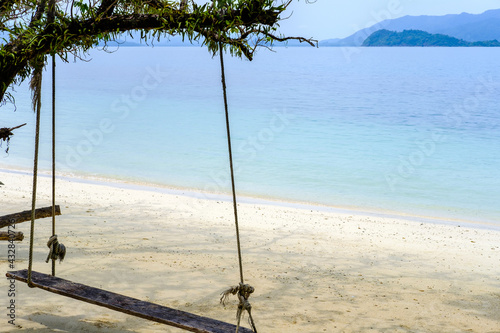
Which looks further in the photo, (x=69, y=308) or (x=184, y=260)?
(x=184, y=260)

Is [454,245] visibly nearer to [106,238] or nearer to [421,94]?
[106,238]

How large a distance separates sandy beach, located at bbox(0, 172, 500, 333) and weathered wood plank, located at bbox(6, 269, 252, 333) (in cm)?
52

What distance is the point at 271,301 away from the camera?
3.90 m

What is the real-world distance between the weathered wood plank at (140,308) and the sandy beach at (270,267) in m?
0.52

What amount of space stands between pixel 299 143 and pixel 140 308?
12922mm

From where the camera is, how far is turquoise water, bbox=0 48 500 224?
10.2 m

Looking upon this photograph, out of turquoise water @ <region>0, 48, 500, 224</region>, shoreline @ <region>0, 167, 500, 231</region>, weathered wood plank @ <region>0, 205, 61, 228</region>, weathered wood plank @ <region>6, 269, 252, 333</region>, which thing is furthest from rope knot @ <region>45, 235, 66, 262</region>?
turquoise water @ <region>0, 48, 500, 224</region>

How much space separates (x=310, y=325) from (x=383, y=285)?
108cm

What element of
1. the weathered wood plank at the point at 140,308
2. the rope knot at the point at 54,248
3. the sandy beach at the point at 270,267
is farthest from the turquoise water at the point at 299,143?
the weathered wood plank at the point at 140,308

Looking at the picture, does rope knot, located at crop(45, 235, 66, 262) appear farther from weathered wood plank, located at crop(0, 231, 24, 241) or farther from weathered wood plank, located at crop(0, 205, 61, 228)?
weathered wood plank, located at crop(0, 231, 24, 241)

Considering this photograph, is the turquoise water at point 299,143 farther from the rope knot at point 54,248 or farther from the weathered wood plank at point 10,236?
the rope knot at point 54,248

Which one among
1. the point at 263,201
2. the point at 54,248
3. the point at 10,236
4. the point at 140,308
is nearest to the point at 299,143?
the point at 263,201

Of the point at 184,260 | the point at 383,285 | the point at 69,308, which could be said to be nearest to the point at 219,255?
the point at 184,260

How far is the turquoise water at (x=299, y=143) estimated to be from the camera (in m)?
10.2
